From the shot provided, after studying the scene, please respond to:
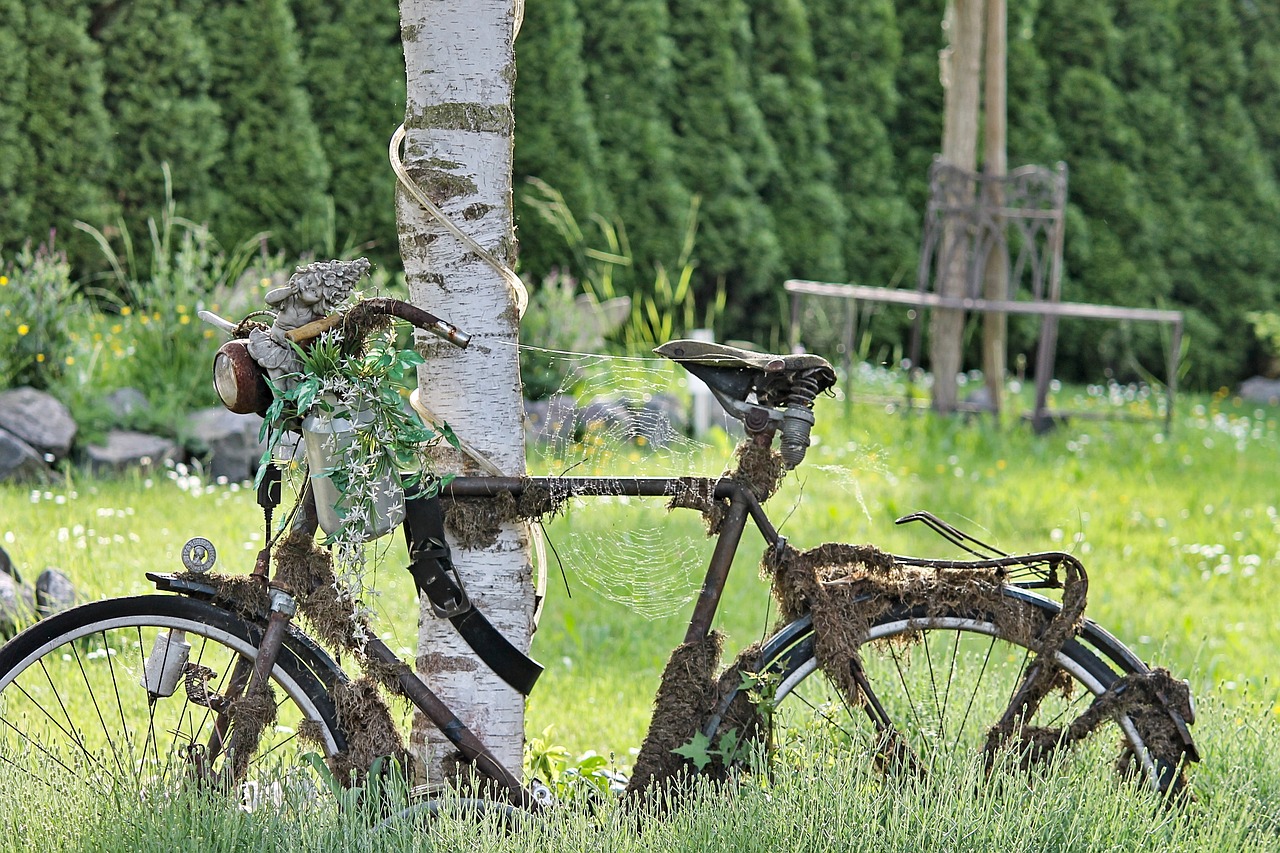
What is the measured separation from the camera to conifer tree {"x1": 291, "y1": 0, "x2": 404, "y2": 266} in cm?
743

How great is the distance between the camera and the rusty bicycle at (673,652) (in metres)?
2.16

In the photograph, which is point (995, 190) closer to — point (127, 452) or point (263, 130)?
point (263, 130)

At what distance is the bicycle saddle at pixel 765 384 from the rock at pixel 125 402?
3662mm

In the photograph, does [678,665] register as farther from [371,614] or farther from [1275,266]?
[1275,266]

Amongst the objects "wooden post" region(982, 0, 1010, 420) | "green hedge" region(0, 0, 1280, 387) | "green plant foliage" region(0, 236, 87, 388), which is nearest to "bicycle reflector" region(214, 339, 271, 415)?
"green plant foliage" region(0, 236, 87, 388)

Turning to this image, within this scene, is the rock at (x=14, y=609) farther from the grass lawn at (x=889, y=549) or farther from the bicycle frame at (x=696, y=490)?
the bicycle frame at (x=696, y=490)

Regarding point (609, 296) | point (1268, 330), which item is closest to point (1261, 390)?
point (1268, 330)

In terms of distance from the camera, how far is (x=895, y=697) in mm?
2820

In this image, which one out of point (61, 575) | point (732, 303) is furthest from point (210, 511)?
point (732, 303)

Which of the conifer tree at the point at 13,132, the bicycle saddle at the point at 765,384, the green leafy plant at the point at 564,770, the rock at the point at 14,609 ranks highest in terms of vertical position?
the conifer tree at the point at 13,132

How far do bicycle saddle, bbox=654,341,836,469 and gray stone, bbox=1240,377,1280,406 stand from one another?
8.20 metres

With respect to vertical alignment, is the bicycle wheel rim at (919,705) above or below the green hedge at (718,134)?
below

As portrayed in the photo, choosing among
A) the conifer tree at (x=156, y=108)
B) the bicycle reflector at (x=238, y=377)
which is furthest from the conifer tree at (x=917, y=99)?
the bicycle reflector at (x=238, y=377)

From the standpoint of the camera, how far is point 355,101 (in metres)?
7.57
